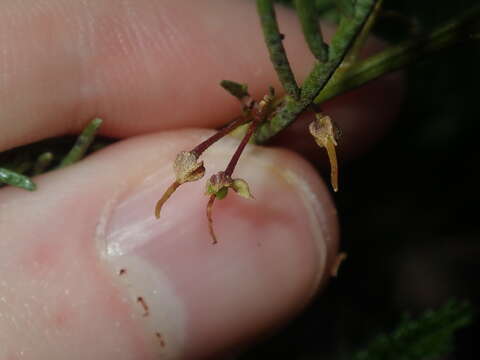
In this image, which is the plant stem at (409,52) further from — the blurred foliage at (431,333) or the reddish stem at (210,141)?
the blurred foliage at (431,333)

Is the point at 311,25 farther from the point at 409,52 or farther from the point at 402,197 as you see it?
the point at 402,197

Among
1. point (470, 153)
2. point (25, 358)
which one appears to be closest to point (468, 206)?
point (470, 153)

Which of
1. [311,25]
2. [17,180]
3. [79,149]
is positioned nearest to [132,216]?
[79,149]

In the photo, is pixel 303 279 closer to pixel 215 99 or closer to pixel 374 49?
pixel 215 99

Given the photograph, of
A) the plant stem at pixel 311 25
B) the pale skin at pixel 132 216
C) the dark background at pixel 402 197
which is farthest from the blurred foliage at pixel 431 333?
the plant stem at pixel 311 25

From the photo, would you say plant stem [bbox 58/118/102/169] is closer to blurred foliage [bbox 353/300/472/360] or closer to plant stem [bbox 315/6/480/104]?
plant stem [bbox 315/6/480/104]
